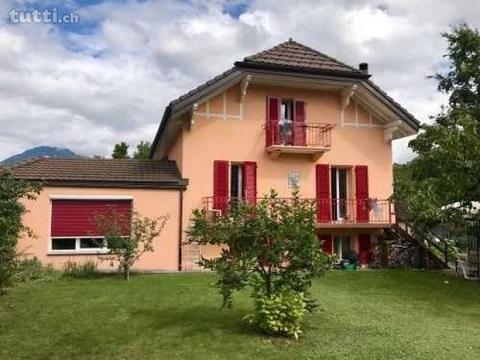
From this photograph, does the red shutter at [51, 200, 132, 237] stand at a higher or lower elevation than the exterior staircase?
higher

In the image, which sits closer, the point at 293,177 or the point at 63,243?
the point at 63,243

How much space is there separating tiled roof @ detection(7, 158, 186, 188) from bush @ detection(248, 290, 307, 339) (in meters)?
9.49

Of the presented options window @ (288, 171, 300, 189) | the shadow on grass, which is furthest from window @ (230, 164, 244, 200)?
the shadow on grass

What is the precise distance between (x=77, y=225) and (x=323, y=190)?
8.43 metres

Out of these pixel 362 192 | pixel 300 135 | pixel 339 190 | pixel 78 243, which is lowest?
pixel 78 243

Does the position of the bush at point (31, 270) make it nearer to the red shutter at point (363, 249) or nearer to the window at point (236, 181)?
the window at point (236, 181)

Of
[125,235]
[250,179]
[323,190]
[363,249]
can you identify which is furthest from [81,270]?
[363,249]

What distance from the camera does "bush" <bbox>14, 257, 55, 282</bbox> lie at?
40.3 feet

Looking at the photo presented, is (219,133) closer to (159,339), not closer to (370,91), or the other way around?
(370,91)

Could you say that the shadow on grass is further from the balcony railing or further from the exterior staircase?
the exterior staircase

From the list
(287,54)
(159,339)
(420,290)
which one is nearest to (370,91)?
(287,54)

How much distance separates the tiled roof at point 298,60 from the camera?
16.8 meters

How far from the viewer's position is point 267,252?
7.31 meters

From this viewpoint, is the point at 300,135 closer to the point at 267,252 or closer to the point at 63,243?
the point at 63,243
